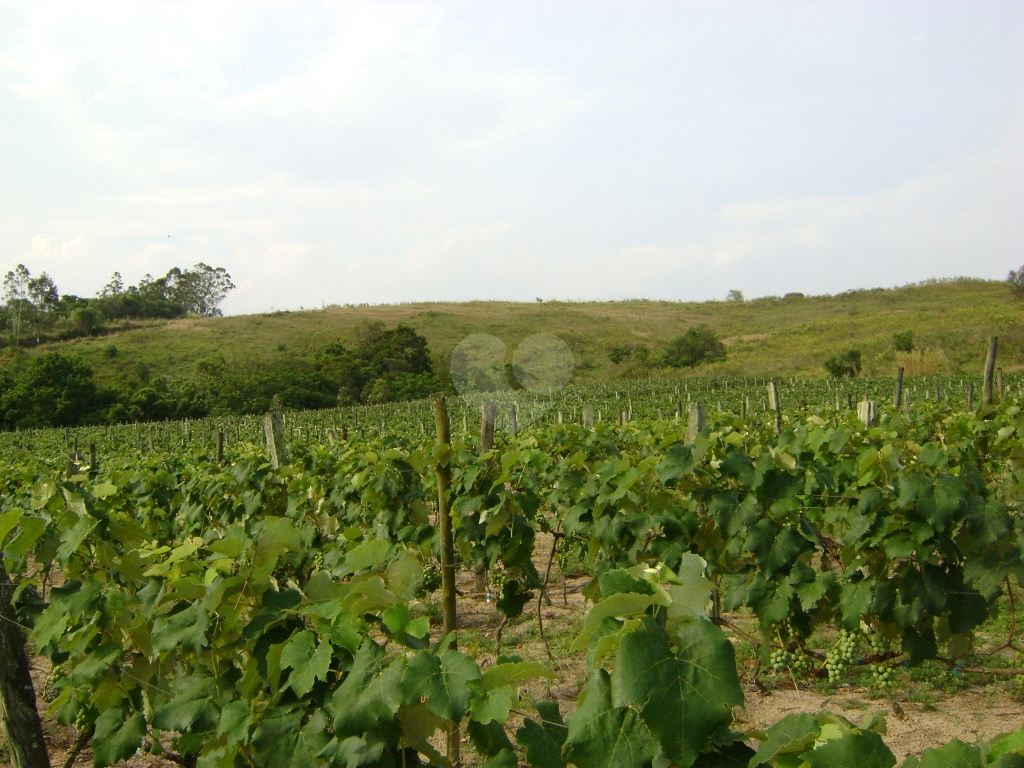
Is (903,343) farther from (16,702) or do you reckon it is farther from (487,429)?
(16,702)

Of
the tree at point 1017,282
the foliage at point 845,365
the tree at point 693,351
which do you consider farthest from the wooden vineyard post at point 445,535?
the tree at point 1017,282

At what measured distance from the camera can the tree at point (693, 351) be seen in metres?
50.9

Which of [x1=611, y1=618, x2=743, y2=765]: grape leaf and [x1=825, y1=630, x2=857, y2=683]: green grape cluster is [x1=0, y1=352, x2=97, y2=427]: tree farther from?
[x1=611, y1=618, x2=743, y2=765]: grape leaf

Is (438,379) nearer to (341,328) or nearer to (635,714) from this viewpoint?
(341,328)

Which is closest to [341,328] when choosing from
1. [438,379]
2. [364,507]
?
[438,379]

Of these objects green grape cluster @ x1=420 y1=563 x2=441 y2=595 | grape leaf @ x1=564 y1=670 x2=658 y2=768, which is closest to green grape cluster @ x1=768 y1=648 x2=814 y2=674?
green grape cluster @ x1=420 y1=563 x2=441 y2=595

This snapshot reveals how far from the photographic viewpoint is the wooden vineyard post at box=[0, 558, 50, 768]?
266cm

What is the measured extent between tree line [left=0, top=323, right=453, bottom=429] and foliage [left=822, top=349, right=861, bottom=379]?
20380mm

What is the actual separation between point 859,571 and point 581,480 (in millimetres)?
1447

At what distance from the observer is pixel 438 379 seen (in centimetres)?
4662

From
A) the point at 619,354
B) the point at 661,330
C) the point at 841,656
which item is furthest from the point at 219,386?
the point at 841,656

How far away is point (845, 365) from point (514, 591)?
39.1 m

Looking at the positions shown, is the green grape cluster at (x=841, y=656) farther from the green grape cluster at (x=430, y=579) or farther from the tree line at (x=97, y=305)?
the tree line at (x=97, y=305)

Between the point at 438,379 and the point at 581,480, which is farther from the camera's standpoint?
the point at 438,379
